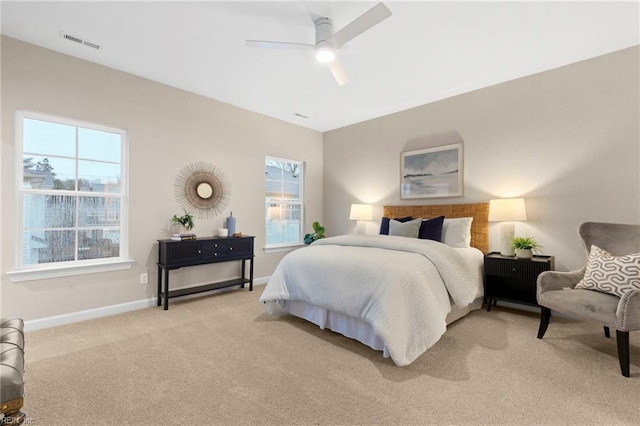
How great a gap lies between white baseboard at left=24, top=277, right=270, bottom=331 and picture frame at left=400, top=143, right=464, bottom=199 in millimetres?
3756

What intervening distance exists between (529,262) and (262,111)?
4025 millimetres

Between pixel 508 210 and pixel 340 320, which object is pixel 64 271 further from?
pixel 508 210

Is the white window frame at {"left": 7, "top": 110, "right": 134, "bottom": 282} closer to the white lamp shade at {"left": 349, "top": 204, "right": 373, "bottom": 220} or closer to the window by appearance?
the window

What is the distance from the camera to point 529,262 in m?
3.07

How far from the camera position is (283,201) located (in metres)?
5.23

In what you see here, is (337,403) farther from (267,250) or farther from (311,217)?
(311,217)

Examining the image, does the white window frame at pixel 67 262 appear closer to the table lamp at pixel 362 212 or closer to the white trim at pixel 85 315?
the white trim at pixel 85 315

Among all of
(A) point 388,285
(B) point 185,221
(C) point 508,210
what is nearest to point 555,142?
(C) point 508,210

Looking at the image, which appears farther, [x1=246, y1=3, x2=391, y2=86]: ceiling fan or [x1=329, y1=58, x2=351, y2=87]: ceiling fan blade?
[x1=329, y1=58, x2=351, y2=87]: ceiling fan blade

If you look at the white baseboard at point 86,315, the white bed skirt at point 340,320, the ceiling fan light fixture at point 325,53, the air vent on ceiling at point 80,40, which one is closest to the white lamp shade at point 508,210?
the white bed skirt at point 340,320

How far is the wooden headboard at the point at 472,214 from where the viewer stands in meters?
3.75

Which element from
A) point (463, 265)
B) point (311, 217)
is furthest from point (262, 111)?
point (463, 265)

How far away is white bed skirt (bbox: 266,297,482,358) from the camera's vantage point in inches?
93.9

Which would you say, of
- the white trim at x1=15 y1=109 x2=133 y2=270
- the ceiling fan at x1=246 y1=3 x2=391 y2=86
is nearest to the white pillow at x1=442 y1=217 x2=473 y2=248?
the ceiling fan at x1=246 y1=3 x2=391 y2=86
